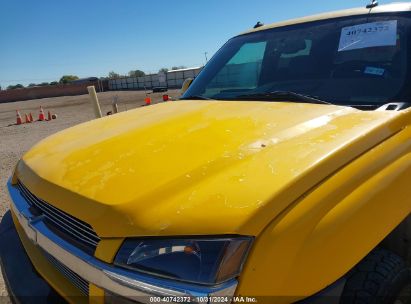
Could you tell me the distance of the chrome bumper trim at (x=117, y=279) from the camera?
1.22m

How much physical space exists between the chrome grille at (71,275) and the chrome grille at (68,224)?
6.4 inches

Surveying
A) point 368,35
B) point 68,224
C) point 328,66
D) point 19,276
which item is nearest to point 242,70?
point 328,66

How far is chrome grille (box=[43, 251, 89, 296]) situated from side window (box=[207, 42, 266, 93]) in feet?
6.23

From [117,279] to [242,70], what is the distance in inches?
96.0

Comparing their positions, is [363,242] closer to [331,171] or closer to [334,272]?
[334,272]

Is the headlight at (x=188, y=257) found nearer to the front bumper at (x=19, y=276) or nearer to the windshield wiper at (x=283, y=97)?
the front bumper at (x=19, y=276)

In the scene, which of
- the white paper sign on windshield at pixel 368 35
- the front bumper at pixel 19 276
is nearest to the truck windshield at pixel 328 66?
the white paper sign on windshield at pixel 368 35

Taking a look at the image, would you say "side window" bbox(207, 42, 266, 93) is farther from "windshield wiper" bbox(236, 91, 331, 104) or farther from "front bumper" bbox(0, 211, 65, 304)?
"front bumper" bbox(0, 211, 65, 304)

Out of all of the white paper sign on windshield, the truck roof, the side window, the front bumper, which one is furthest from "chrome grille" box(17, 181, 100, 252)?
the truck roof

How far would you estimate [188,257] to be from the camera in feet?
4.20

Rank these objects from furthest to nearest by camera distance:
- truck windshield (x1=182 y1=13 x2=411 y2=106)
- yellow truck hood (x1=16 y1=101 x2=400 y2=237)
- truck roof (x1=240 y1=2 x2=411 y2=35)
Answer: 1. truck roof (x1=240 y1=2 x2=411 y2=35)
2. truck windshield (x1=182 y1=13 x2=411 y2=106)
3. yellow truck hood (x1=16 y1=101 x2=400 y2=237)

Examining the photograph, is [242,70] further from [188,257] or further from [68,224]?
[188,257]

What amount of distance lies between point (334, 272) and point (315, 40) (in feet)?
6.29

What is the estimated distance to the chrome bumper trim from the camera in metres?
1.22
